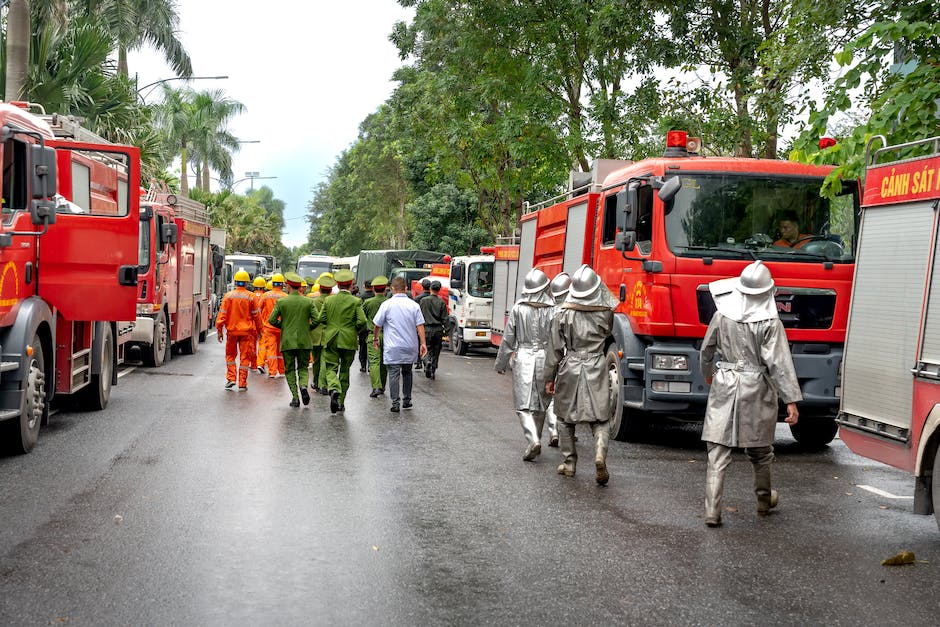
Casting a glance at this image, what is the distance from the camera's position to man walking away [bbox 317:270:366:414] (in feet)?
45.6

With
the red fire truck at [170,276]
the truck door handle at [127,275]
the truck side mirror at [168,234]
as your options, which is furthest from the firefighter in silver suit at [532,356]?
the truck side mirror at [168,234]

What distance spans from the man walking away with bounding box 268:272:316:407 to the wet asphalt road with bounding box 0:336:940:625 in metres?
2.56

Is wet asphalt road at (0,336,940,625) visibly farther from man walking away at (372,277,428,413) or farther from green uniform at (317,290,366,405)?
man walking away at (372,277,428,413)

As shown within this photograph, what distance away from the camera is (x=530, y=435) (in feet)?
34.1

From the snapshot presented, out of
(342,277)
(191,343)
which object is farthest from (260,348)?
(191,343)

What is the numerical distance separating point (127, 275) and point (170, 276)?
9.49 metres

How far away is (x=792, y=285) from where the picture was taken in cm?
1122

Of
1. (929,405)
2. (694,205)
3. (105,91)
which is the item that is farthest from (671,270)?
(105,91)

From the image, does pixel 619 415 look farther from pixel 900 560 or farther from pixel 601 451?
pixel 900 560

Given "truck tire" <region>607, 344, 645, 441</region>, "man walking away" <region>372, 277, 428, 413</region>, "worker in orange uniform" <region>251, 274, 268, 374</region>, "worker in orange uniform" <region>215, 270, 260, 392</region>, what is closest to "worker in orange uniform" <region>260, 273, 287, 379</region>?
"worker in orange uniform" <region>251, 274, 268, 374</region>

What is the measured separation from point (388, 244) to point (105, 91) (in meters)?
56.4

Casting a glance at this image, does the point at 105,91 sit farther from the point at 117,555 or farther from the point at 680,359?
the point at 117,555

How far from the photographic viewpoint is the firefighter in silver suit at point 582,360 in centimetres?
942

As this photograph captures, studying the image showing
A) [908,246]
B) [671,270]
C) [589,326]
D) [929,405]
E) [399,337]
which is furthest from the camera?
[399,337]
